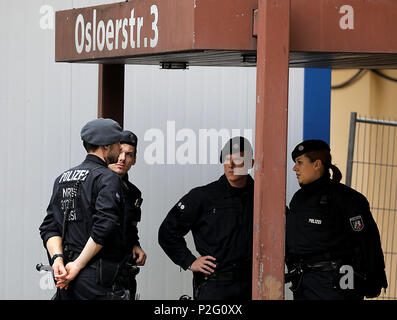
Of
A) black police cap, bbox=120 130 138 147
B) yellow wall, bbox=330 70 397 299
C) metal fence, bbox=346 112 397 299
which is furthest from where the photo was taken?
yellow wall, bbox=330 70 397 299

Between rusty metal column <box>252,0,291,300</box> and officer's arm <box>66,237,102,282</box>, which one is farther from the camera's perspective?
officer's arm <box>66,237,102,282</box>

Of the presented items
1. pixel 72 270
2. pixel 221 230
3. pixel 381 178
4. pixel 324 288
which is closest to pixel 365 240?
pixel 324 288

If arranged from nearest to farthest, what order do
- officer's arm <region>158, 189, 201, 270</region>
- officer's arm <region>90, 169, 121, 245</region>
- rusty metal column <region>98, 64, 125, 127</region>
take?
officer's arm <region>90, 169, 121, 245</region> < officer's arm <region>158, 189, 201, 270</region> < rusty metal column <region>98, 64, 125, 127</region>

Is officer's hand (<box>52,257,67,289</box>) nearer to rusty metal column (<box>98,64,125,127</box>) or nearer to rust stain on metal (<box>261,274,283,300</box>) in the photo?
rust stain on metal (<box>261,274,283,300</box>)

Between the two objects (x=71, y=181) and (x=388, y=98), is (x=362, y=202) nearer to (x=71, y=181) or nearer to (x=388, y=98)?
(x=71, y=181)

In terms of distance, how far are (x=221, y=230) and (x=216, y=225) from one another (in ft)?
0.16

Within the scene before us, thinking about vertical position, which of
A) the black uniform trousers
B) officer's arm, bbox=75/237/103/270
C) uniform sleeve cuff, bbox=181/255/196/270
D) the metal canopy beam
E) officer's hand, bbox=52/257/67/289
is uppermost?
the metal canopy beam

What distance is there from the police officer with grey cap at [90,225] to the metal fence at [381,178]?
14.9 feet

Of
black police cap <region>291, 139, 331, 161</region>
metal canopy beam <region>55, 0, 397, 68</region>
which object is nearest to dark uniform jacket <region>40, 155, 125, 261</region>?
metal canopy beam <region>55, 0, 397, 68</region>

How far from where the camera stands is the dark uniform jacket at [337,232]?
611 centimetres

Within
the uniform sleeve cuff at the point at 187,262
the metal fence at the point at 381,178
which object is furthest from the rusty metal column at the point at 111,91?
the metal fence at the point at 381,178

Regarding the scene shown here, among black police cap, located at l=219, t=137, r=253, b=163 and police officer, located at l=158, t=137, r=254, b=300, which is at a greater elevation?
black police cap, located at l=219, t=137, r=253, b=163

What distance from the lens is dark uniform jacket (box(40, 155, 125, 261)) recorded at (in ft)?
17.1

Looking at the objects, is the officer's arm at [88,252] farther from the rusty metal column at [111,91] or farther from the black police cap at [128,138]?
the rusty metal column at [111,91]
